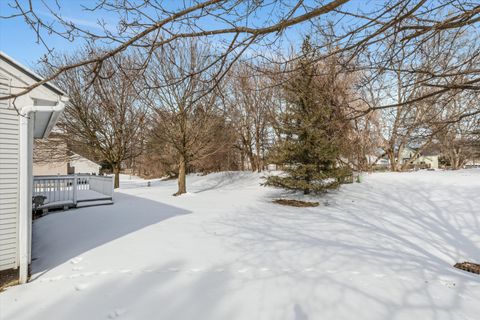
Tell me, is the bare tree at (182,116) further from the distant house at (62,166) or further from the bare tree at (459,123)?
the bare tree at (459,123)

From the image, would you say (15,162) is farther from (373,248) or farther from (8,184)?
(373,248)

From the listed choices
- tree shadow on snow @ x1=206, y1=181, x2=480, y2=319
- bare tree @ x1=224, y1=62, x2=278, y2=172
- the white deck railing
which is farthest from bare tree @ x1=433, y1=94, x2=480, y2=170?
bare tree @ x1=224, y1=62, x2=278, y2=172

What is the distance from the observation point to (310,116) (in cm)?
1177

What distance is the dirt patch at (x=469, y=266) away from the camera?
4.95 m

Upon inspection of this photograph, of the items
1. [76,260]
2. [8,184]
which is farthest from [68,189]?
[76,260]

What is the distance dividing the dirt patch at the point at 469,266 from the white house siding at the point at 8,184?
24.9ft

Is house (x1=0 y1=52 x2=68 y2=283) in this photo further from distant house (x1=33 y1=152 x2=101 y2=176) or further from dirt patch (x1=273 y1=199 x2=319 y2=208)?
distant house (x1=33 y1=152 x2=101 y2=176)

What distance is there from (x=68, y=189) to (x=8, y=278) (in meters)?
6.63

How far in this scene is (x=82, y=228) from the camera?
707cm

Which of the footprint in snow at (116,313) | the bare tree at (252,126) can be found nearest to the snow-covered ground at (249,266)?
the footprint in snow at (116,313)

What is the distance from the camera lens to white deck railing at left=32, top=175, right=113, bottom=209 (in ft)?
31.6

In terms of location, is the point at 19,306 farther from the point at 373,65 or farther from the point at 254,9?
the point at 373,65

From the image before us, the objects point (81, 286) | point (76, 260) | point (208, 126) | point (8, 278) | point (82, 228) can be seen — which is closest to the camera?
point (81, 286)

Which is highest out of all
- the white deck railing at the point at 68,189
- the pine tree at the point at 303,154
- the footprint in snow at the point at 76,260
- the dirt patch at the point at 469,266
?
the pine tree at the point at 303,154
